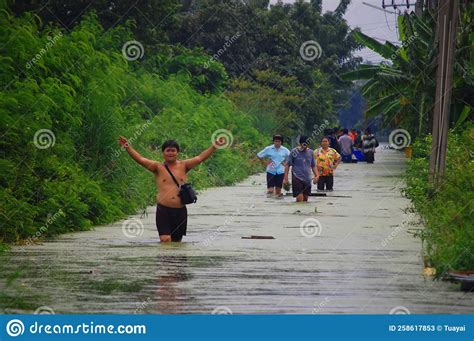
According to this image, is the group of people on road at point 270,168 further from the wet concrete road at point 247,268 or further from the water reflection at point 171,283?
the water reflection at point 171,283

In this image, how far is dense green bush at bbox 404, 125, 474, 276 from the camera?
1458 centimetres

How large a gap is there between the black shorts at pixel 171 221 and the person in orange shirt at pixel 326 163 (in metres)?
15.0

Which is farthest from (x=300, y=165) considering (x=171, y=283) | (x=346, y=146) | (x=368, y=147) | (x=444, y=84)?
(x=368, y=147)

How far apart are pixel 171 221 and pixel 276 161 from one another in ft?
45.0

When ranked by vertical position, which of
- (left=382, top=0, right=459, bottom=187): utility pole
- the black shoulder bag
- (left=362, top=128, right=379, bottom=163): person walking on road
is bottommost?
(left=362, top=128, right=379, bottom=163): person walking on road

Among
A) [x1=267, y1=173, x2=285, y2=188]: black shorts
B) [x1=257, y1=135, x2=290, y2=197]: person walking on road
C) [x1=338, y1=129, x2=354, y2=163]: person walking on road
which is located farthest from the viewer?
[x1=338, y1=129, x2=354, y2=163]: person walking on road

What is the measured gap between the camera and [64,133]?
917 inches

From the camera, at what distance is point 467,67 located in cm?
4022

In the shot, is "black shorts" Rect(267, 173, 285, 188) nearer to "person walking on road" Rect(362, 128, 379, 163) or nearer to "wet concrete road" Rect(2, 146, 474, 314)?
"wet concrete road" Rect(2, 146, 474, 314)

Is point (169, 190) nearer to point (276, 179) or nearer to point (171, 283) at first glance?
point (171, 283)

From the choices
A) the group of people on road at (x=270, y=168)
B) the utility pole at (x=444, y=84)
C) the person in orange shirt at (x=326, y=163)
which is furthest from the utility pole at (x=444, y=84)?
the person in orange shirt at (x=326, y=163)

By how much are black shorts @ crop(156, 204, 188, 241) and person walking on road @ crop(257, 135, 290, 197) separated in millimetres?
13066

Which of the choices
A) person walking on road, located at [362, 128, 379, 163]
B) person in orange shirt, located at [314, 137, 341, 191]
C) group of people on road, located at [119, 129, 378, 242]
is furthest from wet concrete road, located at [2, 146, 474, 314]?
person walking on road, located at [362, 128, 379, 163]

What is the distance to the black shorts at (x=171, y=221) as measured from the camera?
19250 mm
